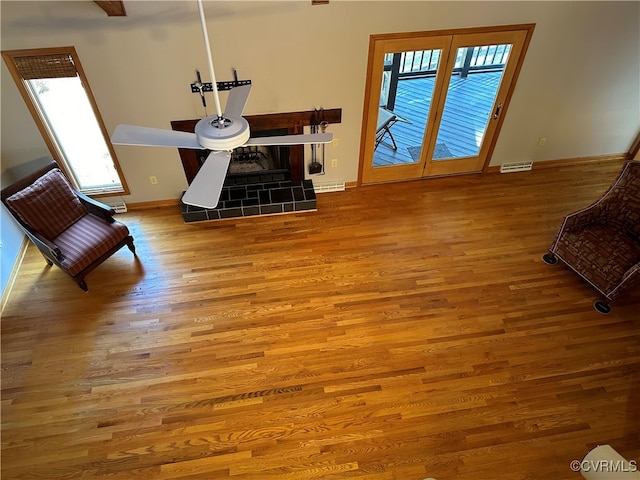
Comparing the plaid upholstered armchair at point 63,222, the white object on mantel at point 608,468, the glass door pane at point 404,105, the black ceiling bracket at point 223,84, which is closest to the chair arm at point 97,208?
the plaid upholstered armchair at point 63,222

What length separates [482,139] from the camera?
502 cm

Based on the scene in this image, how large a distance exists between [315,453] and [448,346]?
56.6 inches

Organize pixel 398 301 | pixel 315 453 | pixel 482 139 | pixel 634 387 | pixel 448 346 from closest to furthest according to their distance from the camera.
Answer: pixel 315 453, pixel 634 387, pixel 448 346, pixel 398 301, pixel 482 139

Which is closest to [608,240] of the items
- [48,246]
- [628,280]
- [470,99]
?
[628,280]

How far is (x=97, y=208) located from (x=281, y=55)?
2355 mm

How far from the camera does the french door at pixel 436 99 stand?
13.5 ft

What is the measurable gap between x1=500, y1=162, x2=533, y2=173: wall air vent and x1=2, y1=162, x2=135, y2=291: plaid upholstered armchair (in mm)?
4574

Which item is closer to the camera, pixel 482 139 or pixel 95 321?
pixel 95 321

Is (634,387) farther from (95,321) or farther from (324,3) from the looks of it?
(95,321)

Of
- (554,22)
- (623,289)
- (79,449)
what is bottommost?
(79,449)

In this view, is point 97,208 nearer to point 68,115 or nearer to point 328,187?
point 68,115

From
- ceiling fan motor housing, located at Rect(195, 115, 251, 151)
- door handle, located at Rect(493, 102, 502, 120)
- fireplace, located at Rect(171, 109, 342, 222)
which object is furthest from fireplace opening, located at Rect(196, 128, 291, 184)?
ceiling fan motor housing, located at Rect(195, 115, 251, 151)

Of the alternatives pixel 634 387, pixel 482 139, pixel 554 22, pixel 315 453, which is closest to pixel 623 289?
pixel 634 387

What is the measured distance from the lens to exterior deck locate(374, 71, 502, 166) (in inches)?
177
